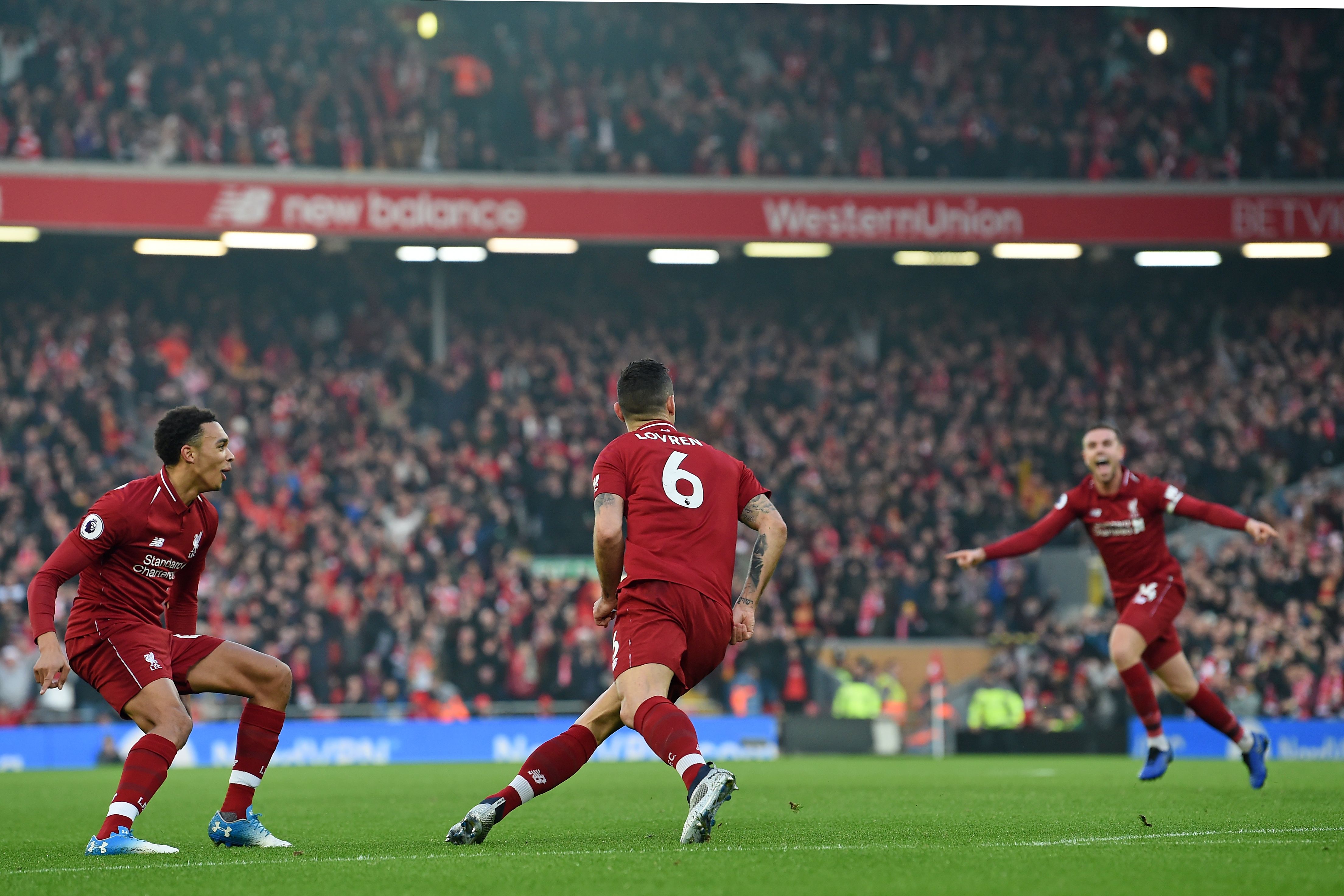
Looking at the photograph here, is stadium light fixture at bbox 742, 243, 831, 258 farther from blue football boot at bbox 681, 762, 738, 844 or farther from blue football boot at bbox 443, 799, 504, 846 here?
blue football boot at bbox 681, 762, 738, 844

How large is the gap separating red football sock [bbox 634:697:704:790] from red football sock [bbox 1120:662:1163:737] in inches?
208

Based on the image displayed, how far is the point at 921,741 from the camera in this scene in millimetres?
20953

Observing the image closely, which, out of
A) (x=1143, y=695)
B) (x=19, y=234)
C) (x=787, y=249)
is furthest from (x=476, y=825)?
(x=19, y=234)

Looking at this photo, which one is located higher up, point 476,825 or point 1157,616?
point 1157,616

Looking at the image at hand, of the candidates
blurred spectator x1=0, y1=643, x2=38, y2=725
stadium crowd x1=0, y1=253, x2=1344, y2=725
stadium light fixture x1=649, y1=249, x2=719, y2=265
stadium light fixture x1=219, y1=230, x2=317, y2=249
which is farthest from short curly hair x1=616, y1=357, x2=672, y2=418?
stadium light fixture x1=649, y1=249, x2=719, y2=265

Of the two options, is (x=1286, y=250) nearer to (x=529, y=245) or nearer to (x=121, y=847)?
(x=529, y=245)

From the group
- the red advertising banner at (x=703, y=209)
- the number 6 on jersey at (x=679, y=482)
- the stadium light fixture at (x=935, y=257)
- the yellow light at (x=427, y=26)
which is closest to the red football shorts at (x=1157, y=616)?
the number 6 on jersey at (x=679, y=482)

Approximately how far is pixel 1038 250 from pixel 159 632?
24133mm

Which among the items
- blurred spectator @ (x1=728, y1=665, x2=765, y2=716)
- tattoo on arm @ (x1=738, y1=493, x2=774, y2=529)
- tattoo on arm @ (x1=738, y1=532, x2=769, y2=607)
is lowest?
blurred spectator @ (x1=728, y1=665, x2=765, y2=716)

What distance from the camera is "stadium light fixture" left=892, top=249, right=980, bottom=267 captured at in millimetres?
29797

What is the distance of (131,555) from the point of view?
705 cm

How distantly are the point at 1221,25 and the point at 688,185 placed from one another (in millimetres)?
11960

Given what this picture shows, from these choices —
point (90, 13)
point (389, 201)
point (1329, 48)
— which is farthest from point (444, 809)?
point (1329, 48)

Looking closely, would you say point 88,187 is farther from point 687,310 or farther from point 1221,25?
point 1221,25
